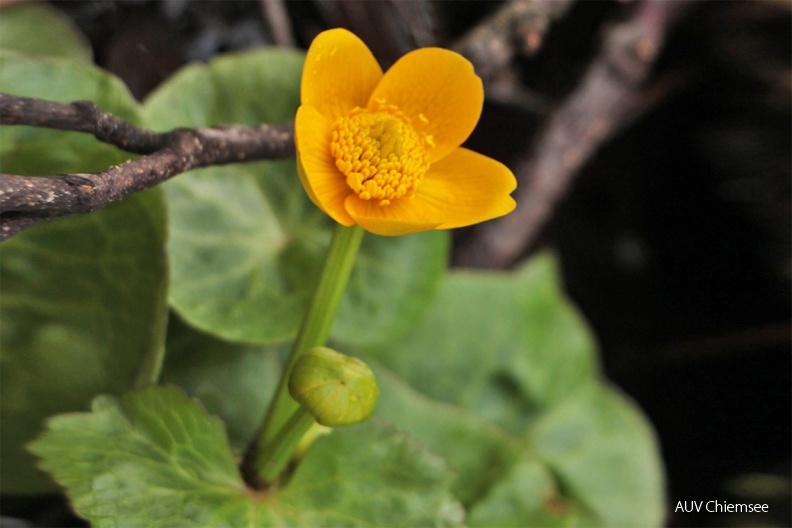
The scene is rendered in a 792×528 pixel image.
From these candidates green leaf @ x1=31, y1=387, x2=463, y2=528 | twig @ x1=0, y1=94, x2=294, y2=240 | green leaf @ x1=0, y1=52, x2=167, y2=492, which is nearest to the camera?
twig @ x1=0, y1=94, x2=294, y2=240

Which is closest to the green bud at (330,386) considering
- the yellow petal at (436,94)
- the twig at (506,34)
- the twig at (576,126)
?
the yellow petal at (436,94)

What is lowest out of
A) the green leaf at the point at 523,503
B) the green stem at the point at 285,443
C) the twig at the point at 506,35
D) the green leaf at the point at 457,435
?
the green leaf at the point at 523,503

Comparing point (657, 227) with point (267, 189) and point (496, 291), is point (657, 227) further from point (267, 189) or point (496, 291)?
point (267, 189)

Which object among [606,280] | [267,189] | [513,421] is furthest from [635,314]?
[267,189]

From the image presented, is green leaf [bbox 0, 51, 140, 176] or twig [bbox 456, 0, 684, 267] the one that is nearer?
green leaf [bbox 0, 51, 140, 176]

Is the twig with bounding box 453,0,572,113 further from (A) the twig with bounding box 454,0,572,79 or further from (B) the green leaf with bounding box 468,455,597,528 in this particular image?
(B) the green leaf with bounding box 468,455,597,528

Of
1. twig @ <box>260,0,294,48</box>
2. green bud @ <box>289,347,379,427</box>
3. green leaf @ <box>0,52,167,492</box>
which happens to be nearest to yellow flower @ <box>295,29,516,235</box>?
green bud @ <box>289,347,379,427</box>

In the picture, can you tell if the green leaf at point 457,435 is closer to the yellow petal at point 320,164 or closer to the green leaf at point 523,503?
the green leaf at point 523,503
